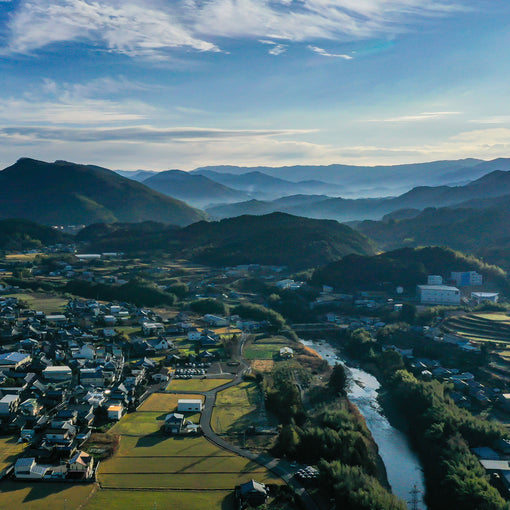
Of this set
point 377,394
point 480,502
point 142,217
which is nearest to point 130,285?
point 377,394

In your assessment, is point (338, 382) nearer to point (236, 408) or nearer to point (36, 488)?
point (236, 408)

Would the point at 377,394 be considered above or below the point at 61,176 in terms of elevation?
→ below

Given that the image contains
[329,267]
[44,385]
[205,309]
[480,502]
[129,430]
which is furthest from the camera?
[329,267]

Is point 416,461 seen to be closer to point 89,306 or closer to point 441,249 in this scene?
point 89,306

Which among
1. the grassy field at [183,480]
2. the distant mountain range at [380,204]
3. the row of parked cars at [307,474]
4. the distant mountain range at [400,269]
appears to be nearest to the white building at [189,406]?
the grassy field at [183,480]

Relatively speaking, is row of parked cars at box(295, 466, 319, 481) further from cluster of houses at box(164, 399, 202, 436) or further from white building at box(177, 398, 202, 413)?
white building at box(177, 398, 202, 413)

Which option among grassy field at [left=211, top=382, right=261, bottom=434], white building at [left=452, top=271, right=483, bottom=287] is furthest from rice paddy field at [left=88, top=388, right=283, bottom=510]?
white building at [left=452, top=271, right=483, bottom=287]

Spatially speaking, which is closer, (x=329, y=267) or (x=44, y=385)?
(x=44, y=385)
